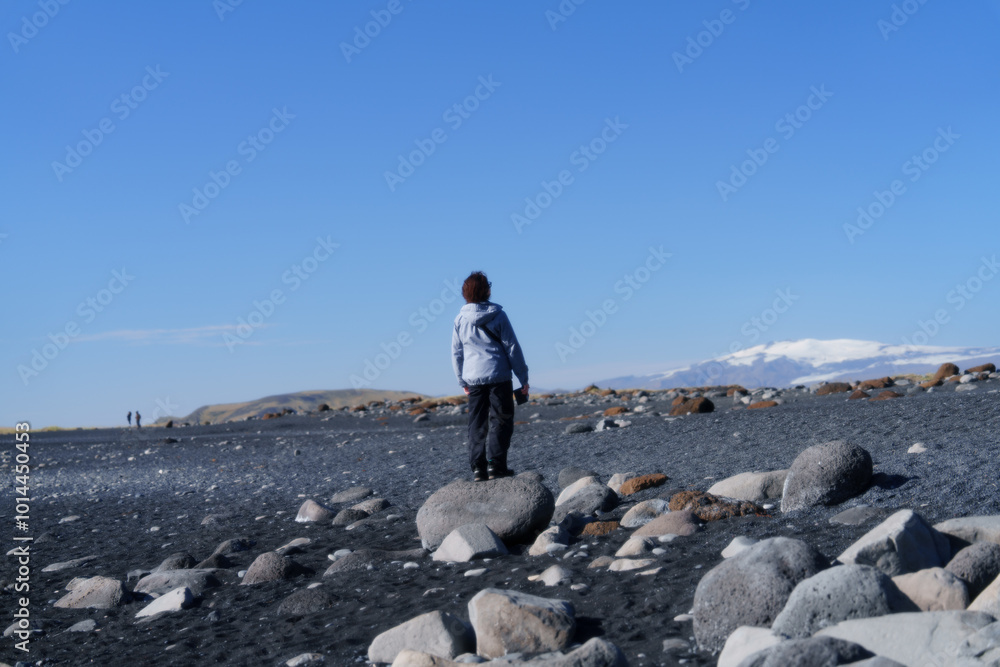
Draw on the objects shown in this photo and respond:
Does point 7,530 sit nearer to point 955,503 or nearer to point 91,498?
point 91,498

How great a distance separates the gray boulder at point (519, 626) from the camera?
3842mm

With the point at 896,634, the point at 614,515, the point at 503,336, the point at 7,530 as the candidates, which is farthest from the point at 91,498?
the point at 896,634

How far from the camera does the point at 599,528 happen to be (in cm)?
600

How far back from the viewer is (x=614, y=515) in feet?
21.9

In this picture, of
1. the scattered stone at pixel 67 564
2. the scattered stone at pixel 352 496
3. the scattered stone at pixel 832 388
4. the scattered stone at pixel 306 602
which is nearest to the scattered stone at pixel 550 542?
the scattered stone at pixel 306 602

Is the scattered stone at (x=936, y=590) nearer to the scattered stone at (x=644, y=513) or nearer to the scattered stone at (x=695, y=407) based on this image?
the scattered stone at (x=644, y=513)

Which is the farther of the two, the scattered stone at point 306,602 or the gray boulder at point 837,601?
the scattered stone at point 306,602

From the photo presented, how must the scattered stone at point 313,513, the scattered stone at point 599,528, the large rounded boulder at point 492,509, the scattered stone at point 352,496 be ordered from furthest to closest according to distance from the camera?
the scattered stone at point 352,496, the scattered stone at point 313,513, the large rounded boulder at point 492,509, the scattered stone at point 599,528

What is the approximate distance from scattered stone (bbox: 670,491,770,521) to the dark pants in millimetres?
2023

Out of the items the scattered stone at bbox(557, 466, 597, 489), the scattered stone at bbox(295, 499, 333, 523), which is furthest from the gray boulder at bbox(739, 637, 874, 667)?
the scattered stone at bbox(295, 499, 333, 523)

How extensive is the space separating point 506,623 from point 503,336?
13.1ft

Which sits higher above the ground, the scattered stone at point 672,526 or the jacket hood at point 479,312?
the jacket hood at point 479,312

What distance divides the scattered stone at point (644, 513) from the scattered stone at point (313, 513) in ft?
12.1

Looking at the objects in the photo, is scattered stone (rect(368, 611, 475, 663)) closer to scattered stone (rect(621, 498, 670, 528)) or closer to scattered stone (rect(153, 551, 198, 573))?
scattered stone (rect(621, 498, 670, 528))
